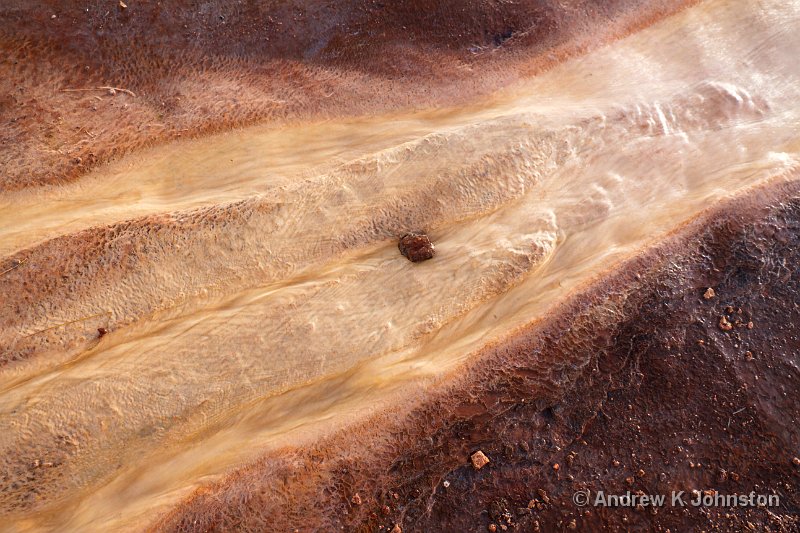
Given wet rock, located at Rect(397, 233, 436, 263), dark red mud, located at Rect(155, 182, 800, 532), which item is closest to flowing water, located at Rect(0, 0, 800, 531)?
wet rock, located at Rect(397, 233, 436, 263)

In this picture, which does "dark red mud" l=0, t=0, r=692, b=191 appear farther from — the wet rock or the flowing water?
the wet rock

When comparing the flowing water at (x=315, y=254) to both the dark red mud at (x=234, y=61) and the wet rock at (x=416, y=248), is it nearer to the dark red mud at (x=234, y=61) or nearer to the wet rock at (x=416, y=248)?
the wet rock at (x=416, y=248)

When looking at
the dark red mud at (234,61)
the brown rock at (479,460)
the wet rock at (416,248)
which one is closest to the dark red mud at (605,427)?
the brown rock at (479,460)

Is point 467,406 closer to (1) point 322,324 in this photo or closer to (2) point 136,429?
(1) point 322,324

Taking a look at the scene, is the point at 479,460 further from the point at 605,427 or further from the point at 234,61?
the point at 234,61

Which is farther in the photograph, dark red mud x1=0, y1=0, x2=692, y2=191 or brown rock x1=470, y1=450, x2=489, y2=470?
dark red mud x1=0, y1=0, x2=692, y2=191

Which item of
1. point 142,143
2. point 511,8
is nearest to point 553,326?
point 511,8

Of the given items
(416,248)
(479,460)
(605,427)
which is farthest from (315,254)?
(605,427)
